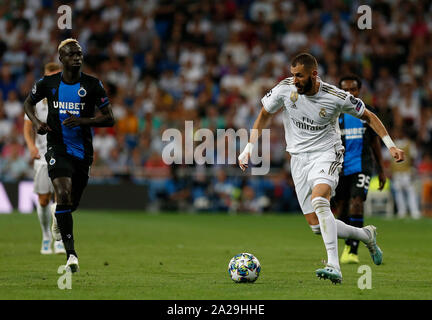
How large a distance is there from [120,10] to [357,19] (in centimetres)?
826

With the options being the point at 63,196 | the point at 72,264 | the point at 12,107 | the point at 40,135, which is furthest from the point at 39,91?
the point at 12,107

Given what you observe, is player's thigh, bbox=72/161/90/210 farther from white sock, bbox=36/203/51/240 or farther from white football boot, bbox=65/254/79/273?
white sock, bbox=36/203/51/240

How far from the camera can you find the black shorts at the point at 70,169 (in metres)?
10.1

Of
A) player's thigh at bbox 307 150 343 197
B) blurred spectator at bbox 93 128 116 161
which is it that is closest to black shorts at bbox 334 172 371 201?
player's thigh at bbox 307 150 343 197

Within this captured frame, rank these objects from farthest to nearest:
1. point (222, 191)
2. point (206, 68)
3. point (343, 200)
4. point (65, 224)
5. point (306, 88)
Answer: point (206, 68) < point (222, 191) < point (343, 200) < point (65, 224) < point (306, 88)

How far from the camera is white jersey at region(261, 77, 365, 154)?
9.50 m

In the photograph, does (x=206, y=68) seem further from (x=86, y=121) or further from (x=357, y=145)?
(x=86, y=121)

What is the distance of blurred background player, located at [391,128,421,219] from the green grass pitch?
3.10 m

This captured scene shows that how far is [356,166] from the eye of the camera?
1244 cm

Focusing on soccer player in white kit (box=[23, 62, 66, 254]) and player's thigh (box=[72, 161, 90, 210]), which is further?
soccer player in white kit (box=[23, 62, 66, 254])

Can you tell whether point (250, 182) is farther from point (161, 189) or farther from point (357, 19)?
point (357, 19)

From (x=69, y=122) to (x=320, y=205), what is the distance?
3110 mm

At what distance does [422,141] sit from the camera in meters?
26.3

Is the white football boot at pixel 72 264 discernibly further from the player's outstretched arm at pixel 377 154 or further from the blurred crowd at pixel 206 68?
the blurred crowd at pixel 206 68
